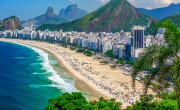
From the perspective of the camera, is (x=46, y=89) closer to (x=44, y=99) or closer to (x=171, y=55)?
(x=44, y=99)

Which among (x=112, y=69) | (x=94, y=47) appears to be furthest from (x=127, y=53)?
(x=94, y=47)

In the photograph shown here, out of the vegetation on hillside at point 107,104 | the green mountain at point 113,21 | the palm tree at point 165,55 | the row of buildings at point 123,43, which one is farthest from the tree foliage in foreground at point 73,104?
the green mountain at point 113,21

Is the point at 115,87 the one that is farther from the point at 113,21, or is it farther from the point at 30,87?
the point at 113,21

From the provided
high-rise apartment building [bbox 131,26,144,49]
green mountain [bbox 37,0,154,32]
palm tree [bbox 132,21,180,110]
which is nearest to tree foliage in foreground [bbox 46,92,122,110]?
palm tree [bbox 132,21,180,110]

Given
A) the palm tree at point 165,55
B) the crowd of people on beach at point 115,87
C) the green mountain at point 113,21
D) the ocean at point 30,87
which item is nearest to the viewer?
the palm tree at point 165,55

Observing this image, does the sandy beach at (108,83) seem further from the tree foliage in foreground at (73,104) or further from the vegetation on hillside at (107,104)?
the vegetation on hillside at (107,104)

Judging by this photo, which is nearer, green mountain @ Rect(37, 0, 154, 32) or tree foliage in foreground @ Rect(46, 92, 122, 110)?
tree foliage in foreground @ Rect(46, 92, 122, 110)

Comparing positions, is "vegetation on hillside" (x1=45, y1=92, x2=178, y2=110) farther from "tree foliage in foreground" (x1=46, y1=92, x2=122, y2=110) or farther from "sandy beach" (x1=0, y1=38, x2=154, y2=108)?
"sandy beach" (x1=0, y1=38, x2=154, y2=108)

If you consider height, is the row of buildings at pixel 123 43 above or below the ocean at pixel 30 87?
above

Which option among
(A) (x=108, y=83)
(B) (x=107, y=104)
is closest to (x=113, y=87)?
(A) (x=108, y=83)
